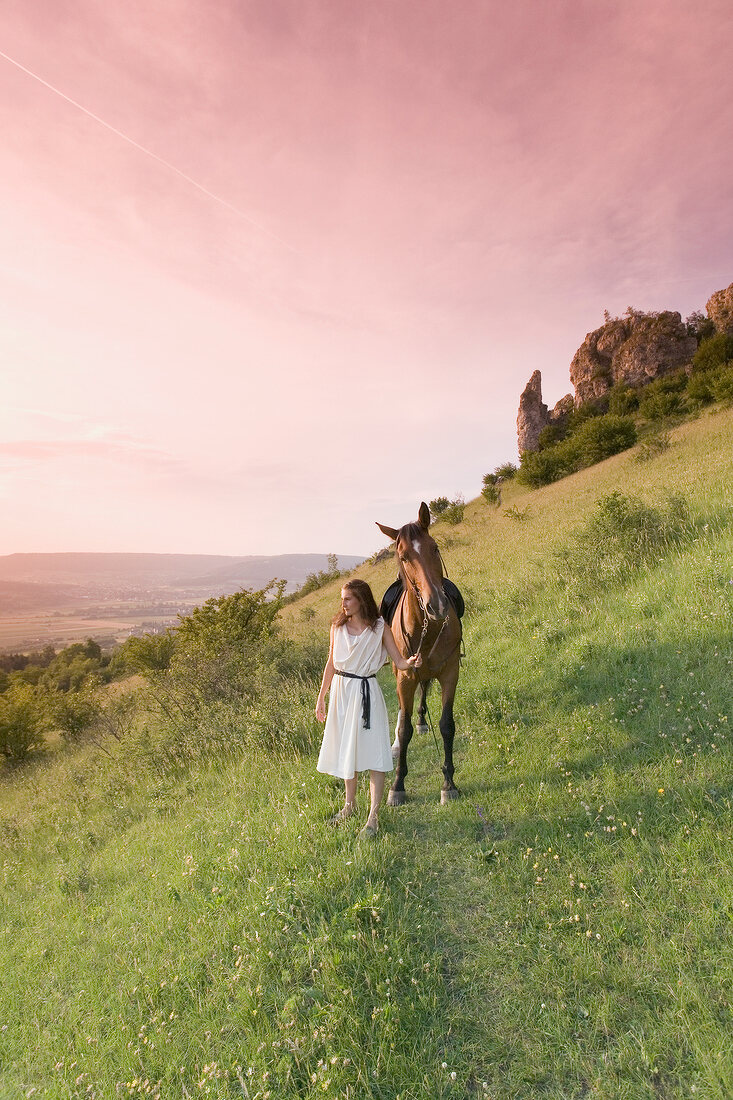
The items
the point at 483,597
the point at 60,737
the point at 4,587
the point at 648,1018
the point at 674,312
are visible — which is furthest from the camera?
the point at 4,587

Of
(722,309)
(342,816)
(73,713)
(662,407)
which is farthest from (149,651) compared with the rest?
(722,309)

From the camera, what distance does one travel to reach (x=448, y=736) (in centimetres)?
564

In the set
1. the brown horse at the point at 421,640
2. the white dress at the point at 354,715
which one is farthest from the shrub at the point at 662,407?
the white dress at the point at 354,715

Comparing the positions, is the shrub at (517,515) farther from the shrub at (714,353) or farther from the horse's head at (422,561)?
the shrub at (714,353)

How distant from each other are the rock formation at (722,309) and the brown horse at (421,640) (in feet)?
162

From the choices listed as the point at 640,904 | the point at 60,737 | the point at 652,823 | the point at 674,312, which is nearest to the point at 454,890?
the point at 640,904

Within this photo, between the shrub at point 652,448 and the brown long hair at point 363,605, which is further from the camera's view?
the shrub at point 652,448

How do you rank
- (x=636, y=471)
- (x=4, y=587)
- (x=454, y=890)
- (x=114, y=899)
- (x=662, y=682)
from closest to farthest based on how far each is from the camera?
1. (x=454, y=890)
2. (x=114, y=899)
3. (x=662, y=682)
4. (x=636, y=471)
5. (x=4, y=587)

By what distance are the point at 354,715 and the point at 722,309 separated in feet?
178

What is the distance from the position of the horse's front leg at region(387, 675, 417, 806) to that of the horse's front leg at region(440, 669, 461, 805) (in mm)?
404

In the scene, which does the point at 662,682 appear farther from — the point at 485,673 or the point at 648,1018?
the point at 648,1018

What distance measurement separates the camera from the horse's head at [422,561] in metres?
4.71

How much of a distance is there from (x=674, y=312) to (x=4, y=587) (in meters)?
210

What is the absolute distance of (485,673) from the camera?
8.36m
